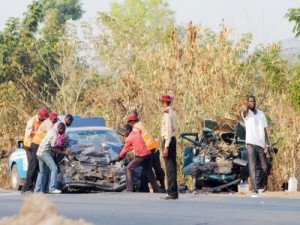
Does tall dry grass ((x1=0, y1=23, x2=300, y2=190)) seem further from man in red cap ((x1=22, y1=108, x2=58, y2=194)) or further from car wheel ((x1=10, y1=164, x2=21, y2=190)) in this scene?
man in red cap ((x1=22, y1=108, x2=58, y2=194))

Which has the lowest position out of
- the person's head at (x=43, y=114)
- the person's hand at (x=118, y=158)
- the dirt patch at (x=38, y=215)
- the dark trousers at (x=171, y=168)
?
the dirt patch at (x=38, y=215)

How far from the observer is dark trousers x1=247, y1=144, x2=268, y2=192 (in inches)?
772

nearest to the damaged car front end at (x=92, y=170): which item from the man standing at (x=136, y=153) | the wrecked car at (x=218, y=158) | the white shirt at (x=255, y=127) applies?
the man standing at (x=136, y=153)

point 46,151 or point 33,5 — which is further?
point 33,5

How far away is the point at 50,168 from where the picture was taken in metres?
21.7

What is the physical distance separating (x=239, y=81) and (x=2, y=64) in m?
11.7

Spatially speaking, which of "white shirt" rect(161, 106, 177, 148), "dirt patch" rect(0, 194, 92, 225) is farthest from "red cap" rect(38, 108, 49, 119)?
"dirt patch" rect(0, 194, 92, 225)

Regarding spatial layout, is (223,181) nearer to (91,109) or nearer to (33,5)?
(91,109)

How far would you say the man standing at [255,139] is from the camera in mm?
19516

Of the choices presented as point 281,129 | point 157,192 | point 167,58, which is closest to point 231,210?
point 157,192

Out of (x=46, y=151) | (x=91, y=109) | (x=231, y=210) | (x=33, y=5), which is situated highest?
(x=33, y=5)

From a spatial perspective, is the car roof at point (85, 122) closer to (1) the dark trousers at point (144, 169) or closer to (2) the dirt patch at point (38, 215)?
(1) the dark trousers at point (144, 169)

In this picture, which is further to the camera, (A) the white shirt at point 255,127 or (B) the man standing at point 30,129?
(B) the man standing at point 30,129

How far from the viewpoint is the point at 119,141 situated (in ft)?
75.7
